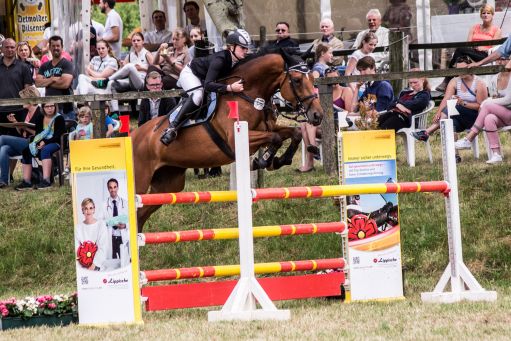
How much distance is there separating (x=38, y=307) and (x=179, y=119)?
3392 mm

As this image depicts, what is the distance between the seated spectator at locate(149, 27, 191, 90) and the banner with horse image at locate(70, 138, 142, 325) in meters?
6.76

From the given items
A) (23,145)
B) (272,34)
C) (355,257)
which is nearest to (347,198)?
(355,257)

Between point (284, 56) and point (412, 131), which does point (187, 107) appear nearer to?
point (284, 56)

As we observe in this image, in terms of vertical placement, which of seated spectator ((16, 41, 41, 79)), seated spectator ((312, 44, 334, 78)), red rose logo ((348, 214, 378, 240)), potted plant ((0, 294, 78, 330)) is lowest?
potted plant ((0, 294, 78, 330))

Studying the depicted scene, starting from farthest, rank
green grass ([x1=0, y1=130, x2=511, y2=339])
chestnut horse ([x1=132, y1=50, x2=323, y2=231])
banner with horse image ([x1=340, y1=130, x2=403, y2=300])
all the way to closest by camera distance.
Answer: green grass ([x1=0, y1=130, x2=511, y2=339]) → chestnut horse ([x1=132, y1=50, x2=323, y2=231]) → banner with horse image ([x1=340, y1=130, x2=403, y2=300])

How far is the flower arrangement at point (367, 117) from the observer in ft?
45.9

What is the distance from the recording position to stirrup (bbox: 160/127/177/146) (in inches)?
478

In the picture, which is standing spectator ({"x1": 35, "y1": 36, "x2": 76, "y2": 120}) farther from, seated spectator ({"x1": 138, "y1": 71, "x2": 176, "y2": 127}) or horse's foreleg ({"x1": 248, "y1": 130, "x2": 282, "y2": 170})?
horse's foreleg ({"x1": 248, "y1": 130, "x2": 282, "y2": 170})

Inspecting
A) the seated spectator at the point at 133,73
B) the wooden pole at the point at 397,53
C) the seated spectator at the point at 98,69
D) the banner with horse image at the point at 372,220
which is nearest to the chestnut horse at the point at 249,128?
the banner with horse image at the point at 372,220

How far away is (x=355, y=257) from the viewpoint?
1002cm

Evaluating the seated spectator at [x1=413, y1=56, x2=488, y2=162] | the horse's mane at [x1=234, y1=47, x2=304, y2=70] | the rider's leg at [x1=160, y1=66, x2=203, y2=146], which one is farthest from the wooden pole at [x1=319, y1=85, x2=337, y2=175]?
the rider's leg at [x1=160, y1=66, x2=203, y2=146]

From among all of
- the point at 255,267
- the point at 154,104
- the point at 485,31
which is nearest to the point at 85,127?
the point at 154,104

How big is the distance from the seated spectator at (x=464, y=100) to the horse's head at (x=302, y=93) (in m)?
3.30

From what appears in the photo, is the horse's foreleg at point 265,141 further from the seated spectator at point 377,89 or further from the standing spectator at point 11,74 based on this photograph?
the standing spectator at point 11,74
